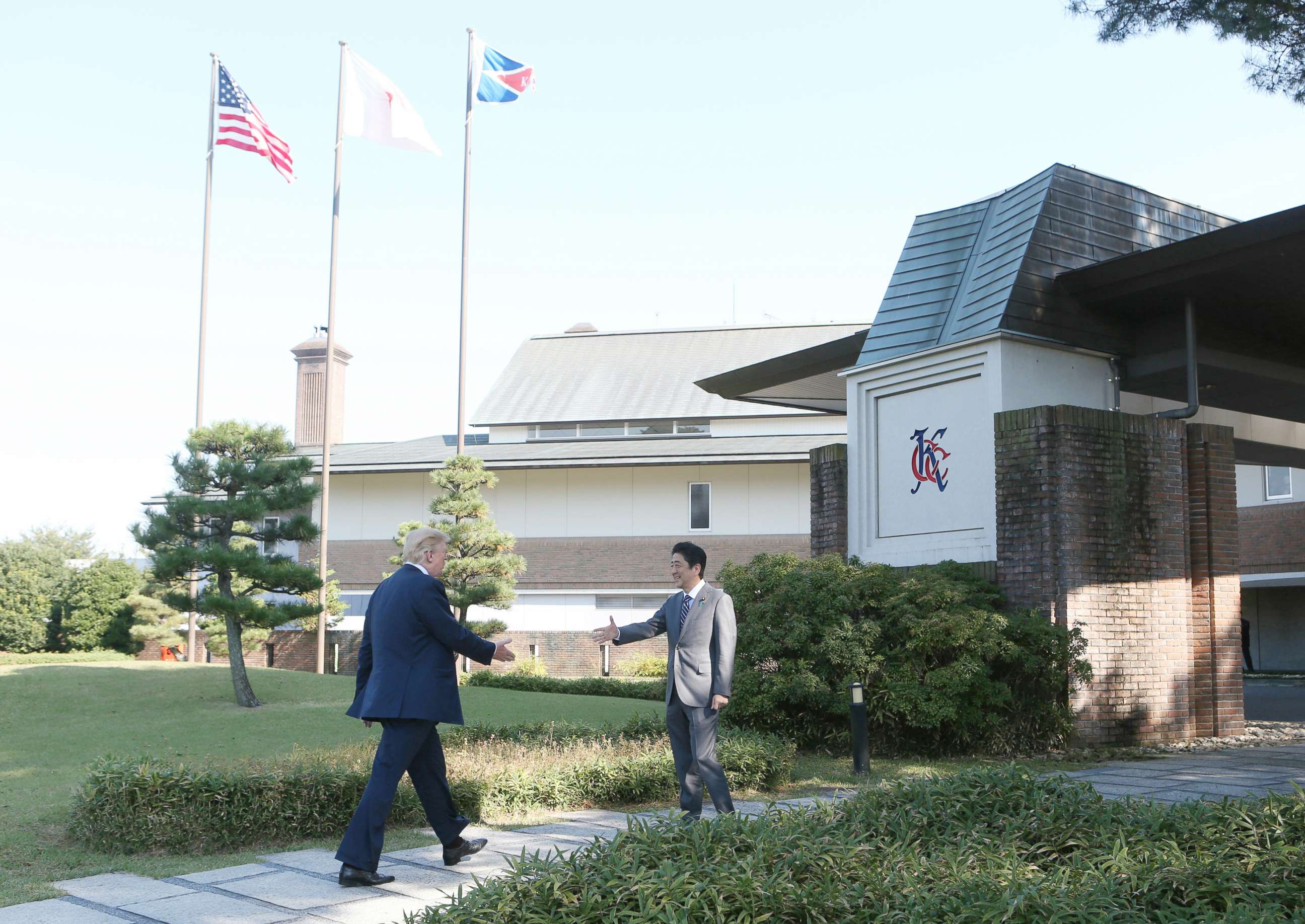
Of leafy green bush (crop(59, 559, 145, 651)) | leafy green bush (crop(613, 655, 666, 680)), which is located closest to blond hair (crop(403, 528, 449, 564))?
leafy green bush (crop(613, 655, 666, 680))

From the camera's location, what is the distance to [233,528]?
56.2ft

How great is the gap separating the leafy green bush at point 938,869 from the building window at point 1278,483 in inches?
1049

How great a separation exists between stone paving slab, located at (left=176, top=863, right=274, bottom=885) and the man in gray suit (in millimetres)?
2189

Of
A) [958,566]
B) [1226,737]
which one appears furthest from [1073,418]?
[1226,737]

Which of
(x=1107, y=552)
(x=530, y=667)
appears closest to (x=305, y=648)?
(x=530, y=667)

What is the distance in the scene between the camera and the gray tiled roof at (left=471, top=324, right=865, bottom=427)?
3597cm

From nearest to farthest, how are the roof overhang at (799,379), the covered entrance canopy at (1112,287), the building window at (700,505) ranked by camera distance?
the covered entrance canopy at (1112,287) < the roof overhang at (799,379) < the building window at (700,505)

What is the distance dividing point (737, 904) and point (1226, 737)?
10403mm

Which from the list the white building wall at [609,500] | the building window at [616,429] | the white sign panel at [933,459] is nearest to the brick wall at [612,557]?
the white building wall at [609,500]

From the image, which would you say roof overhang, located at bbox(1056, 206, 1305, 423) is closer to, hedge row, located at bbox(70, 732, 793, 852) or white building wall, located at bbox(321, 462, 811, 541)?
hedge row, located at bbox(70, 732, 793, 852)

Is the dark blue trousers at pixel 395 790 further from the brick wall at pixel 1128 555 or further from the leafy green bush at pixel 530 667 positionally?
the leafy green bush at pixel 530 667

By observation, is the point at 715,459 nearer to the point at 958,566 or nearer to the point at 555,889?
the point at 958,566

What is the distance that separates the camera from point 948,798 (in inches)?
241

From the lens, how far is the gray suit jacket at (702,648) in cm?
726
